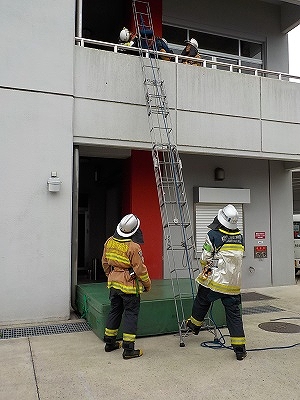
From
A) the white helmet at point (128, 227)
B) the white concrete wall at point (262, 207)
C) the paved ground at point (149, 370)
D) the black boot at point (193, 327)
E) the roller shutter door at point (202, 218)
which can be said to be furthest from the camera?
the white concrete wall at point (262, 207)

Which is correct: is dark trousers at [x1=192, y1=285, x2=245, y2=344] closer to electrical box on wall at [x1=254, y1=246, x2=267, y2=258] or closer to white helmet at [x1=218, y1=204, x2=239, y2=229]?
white helmet at [x1=218, y1=204, x2=239, y2=229]

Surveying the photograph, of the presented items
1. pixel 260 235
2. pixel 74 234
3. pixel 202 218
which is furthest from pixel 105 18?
pixel 260 235

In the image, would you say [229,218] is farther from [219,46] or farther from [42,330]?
[219,46]

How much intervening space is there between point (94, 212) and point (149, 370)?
326 inches

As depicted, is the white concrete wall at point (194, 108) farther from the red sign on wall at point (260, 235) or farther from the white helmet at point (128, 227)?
the white helmet at point (128, 227)

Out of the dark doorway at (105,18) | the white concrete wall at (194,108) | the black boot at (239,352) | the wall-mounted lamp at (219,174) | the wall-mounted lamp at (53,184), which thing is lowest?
the black boot at (239,352)

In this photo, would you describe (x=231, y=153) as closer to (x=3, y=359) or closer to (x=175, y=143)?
(x=175, y=143)

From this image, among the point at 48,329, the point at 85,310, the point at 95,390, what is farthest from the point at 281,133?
the point at 95,390

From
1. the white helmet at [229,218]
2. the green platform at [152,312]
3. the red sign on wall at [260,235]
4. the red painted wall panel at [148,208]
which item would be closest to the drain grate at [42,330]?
the green platform at [152,312]

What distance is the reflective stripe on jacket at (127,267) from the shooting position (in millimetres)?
4914

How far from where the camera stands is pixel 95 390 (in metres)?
3.95

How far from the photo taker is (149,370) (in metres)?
4.47

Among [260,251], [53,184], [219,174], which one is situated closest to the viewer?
[53,184]

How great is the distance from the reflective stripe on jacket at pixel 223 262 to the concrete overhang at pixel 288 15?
27.5 feet
